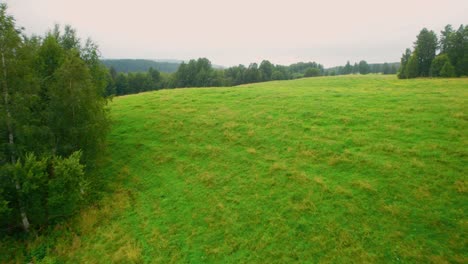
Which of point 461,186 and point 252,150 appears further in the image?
point 252,150

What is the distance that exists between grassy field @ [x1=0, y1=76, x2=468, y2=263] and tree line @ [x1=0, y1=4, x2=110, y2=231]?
2225 millimetres

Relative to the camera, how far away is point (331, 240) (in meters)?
12.6

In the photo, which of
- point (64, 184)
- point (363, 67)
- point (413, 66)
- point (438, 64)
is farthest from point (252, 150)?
point (363, 67)

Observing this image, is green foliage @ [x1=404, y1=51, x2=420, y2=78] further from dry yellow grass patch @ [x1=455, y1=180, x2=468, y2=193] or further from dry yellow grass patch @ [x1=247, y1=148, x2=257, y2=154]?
dry yellow grass patch @ [x1=247, y1=148, x2=257, y2=154]

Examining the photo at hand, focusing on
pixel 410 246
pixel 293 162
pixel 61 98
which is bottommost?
pixel 410 246

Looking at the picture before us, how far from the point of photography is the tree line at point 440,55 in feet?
171

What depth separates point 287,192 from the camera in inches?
633

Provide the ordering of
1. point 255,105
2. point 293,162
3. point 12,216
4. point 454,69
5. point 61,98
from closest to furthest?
point 12,216, point 61,98, point 293,162, point 255,105, point 454,69

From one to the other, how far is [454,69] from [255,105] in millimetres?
49637

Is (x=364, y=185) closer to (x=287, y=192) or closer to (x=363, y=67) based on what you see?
(x=287, y=192)

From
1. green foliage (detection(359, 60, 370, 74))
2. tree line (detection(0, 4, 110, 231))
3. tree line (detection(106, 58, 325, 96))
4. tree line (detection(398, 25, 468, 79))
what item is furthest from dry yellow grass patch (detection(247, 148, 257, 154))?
green foliage (detection(359, 60, 370, 74))

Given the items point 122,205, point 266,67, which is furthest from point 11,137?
point 266,67

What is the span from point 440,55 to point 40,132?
240 feet

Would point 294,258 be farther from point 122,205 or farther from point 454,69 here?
point 454,69
